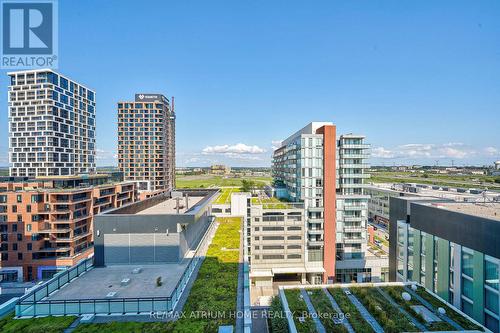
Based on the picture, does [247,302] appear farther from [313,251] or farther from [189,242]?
[313,251]

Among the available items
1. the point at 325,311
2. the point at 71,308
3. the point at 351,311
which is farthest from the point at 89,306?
the point at 351,311

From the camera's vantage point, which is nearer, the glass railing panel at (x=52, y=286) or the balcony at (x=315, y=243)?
the glass railing panel at (x=52, y=286)

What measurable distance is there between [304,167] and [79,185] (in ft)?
162

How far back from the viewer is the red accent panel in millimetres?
48844

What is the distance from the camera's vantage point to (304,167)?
49.8 meters

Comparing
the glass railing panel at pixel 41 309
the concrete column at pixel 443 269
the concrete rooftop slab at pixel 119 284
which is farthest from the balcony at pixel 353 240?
the glass railing panel at pixel 41 309

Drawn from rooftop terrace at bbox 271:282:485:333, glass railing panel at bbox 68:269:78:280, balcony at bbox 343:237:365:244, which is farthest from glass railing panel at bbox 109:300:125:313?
balcony at bbox 343:237:365:244

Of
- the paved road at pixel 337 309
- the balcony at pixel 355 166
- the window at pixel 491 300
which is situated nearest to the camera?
the window at pixel 491 300

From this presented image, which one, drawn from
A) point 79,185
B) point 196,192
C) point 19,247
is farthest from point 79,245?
point 196,192

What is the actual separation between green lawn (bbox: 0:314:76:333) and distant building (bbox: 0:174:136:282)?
43962mm

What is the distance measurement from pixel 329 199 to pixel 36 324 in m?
45.2

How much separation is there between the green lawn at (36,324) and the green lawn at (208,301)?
2.93 ft

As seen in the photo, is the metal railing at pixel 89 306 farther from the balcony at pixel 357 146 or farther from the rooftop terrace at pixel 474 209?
the balcony at pixel 357 146

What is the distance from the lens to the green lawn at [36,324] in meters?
11.6
